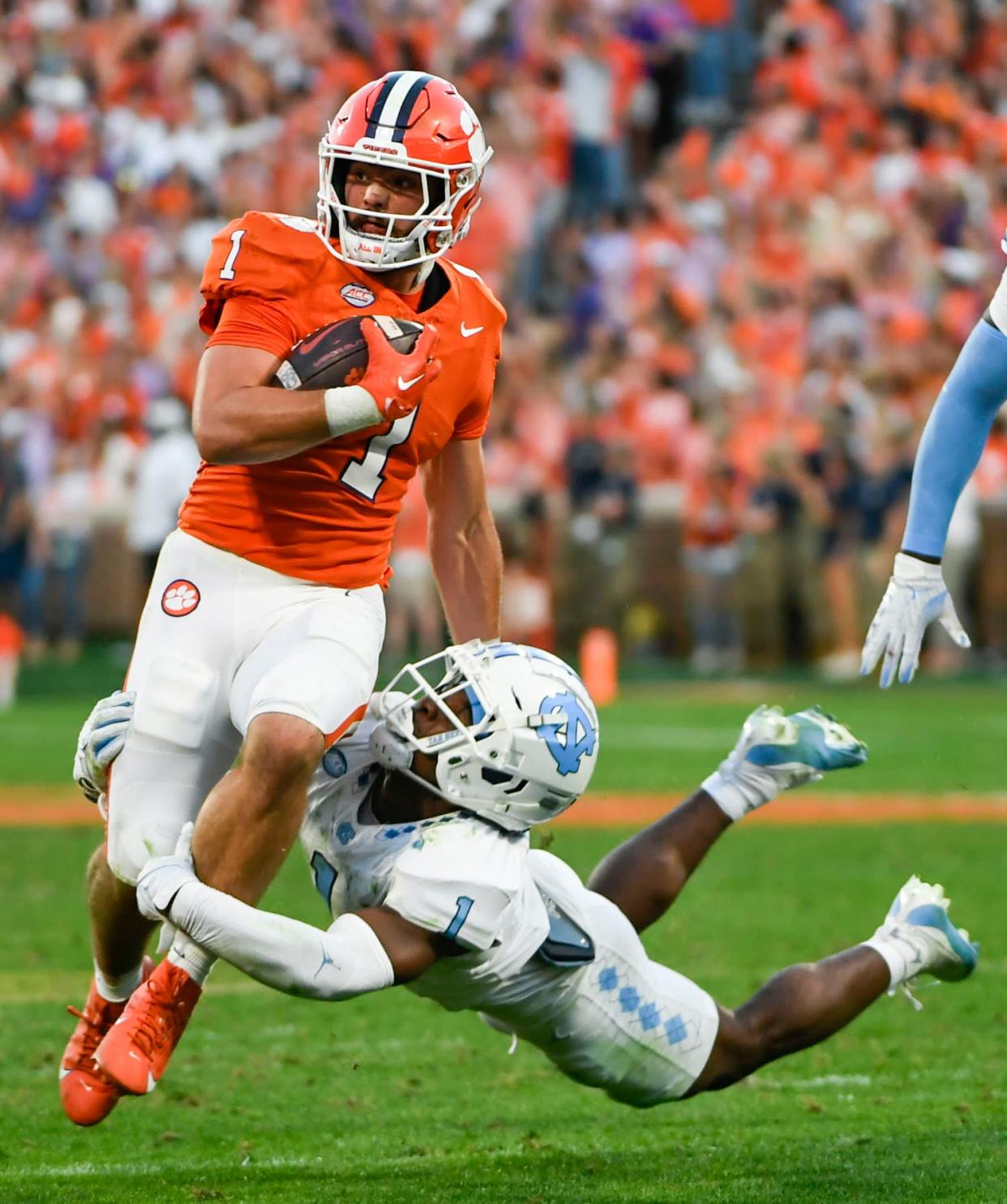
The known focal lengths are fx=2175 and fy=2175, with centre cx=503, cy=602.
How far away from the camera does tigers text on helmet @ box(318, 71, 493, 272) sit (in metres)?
4.54

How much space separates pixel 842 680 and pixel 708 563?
1253mm

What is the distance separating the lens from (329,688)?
427 centimetres

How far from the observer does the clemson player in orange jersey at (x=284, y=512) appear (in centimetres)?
425

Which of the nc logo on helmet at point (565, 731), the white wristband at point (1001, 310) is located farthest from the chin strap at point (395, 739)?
the white wristband at point (1001, 310)

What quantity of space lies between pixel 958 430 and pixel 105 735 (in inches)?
72.4

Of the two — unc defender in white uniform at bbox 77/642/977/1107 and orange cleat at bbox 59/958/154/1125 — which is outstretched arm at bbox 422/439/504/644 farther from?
orange cleat at bbox 59/958/154/1125

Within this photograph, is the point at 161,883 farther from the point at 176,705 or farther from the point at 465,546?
the point at 465,546

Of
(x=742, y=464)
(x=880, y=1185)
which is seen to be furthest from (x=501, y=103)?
→ (x=880, y=1185)

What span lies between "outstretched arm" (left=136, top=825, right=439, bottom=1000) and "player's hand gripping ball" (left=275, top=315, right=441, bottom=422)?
1.04 meters

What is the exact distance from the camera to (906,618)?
447 cm

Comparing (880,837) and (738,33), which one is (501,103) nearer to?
(738,33)

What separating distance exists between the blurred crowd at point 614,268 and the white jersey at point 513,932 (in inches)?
365

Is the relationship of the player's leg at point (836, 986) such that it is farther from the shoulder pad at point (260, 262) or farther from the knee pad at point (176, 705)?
the shoulder pad at point (260, 262)

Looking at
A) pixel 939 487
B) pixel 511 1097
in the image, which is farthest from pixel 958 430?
pixel 511 1097
